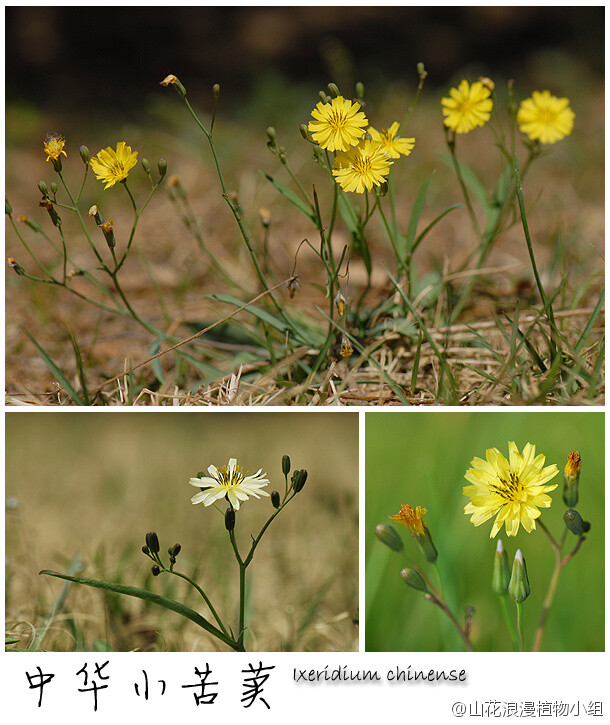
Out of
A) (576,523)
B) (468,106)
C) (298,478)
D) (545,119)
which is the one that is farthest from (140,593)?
(545,119)

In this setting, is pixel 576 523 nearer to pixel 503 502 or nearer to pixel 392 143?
pixel 503 502

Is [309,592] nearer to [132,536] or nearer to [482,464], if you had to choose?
[132,536]

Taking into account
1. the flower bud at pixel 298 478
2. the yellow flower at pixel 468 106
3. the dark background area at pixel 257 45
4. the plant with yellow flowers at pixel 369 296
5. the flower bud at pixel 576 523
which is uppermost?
the dark background area at pixel 257 45

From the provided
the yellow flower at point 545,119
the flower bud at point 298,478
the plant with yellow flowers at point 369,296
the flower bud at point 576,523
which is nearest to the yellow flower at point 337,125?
the plant with yellow flowers at point 369,296

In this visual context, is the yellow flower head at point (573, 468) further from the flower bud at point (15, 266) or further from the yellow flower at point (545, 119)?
the flower bud at point (15, 266)

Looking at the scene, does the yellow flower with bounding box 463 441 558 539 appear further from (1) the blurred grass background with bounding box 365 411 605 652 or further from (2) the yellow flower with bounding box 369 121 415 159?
(2) the yellow flower with bounding box 369 121 415 159

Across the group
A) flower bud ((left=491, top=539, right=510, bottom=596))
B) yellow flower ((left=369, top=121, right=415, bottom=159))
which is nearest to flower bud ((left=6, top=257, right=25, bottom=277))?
yellow flower ((left=369, top=121, right=415, bottom=159))
